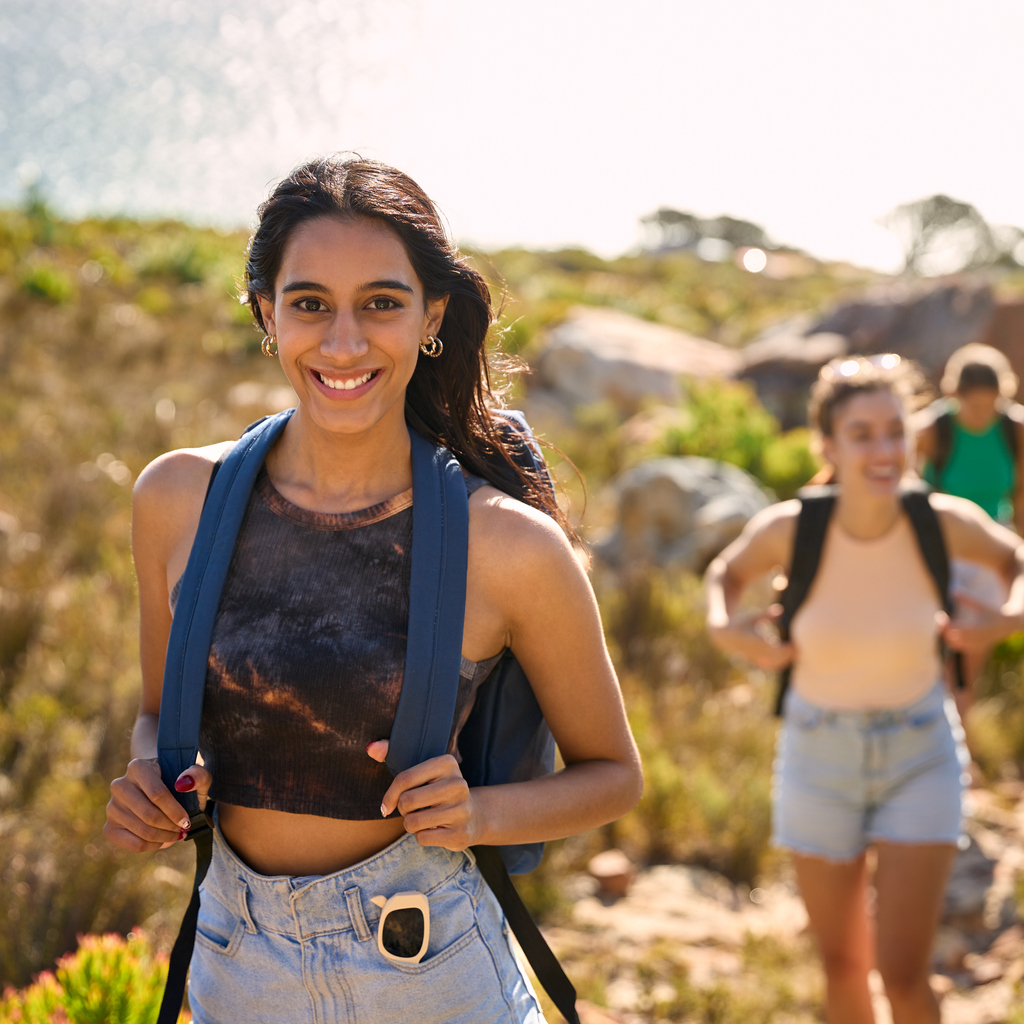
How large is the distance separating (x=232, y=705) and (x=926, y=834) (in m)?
2.19

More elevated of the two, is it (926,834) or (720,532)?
(720,532)

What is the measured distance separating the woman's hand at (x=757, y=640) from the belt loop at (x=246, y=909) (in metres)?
1.86

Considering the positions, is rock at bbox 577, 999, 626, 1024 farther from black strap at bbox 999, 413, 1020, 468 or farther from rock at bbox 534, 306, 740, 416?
rock at bbox 534, 306, 740, 416

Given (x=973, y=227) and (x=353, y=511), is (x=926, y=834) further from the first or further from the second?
(x=973, y=227)

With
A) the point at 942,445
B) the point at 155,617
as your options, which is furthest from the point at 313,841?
the point at 942,445

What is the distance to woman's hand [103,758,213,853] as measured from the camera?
61.2 inches

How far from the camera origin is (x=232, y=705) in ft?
5.26

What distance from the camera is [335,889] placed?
1.57 m

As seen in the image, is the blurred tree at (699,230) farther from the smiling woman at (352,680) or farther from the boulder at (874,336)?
the smiling woman at (352,680)

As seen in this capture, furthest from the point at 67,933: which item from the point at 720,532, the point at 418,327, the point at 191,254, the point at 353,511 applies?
the point at 191,254

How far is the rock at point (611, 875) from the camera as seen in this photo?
14.9 ft

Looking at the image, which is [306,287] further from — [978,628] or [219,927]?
[978,628]

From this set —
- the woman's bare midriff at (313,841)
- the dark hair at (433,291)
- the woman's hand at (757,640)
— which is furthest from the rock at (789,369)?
the woman's bare midriff at (313,841)

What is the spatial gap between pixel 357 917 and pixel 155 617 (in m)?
0.70
